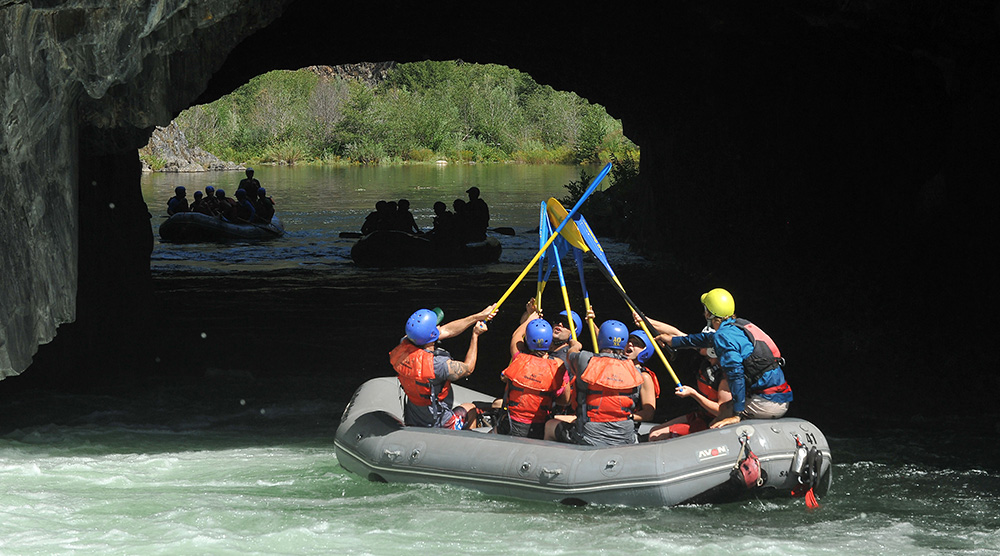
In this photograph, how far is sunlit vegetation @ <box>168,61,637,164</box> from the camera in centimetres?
6088

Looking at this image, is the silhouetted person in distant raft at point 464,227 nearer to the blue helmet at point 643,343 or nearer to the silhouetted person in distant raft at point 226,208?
the silhouetted person in distant raft at point 226,208

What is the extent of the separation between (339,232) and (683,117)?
517 inches

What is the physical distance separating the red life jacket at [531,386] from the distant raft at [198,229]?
17.0m

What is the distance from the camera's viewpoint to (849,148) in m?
12.7

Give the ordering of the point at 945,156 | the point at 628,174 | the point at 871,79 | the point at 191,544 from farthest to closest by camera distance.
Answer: the point at 628,174 → the point at 871,79 → the point at 945,156 → the point at 191,544

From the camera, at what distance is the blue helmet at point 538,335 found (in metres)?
7.98

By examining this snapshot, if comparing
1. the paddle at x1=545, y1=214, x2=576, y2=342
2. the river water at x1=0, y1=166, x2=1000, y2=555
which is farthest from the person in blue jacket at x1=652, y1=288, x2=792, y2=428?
the paddle at x1=545, y1=214, x2=576, y2=342

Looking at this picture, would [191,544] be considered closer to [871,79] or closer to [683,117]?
[871,79]

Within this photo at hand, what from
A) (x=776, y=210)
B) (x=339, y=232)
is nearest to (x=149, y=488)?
(x=776, y=210)

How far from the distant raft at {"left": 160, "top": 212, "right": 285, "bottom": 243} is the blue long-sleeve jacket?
17867 mm

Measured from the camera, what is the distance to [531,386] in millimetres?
8133

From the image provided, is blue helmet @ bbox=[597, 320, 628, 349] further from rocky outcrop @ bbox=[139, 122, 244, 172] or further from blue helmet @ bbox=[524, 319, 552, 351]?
rocky outcrop @ bbox=[139, 122, 244, 172]

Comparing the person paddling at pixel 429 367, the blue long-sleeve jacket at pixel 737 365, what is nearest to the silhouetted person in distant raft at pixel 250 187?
the person paddling at pixel 429 367

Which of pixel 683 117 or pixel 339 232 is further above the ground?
pixel 683 117
